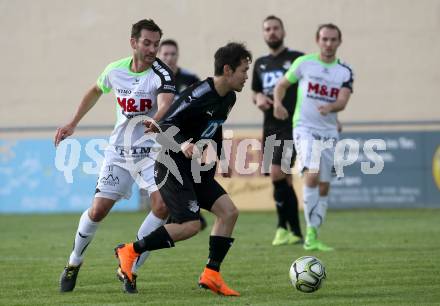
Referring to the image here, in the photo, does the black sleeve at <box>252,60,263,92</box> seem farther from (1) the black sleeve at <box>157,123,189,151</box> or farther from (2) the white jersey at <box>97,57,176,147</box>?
(1) the black sleeve at <box>157,123,189,151</box>

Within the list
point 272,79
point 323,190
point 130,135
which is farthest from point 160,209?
point 272,79

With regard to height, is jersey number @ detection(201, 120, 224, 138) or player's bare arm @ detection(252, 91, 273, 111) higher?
jersey number @ detection(201, 120, 224, 138)

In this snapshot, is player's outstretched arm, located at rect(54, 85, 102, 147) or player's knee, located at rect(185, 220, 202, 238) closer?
player's knee, located at rect(185, 220, 202, 238)

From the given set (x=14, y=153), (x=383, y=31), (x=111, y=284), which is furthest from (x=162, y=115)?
(x=383, y=31)

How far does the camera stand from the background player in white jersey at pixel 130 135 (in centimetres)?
835

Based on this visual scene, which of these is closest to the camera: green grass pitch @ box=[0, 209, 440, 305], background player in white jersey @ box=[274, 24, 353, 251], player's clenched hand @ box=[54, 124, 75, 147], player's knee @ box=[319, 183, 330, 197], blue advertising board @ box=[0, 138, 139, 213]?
green grass pitch @ box=[0, 209, 440, 305]

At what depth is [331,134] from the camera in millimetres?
12203

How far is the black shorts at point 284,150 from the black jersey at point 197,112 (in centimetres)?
509

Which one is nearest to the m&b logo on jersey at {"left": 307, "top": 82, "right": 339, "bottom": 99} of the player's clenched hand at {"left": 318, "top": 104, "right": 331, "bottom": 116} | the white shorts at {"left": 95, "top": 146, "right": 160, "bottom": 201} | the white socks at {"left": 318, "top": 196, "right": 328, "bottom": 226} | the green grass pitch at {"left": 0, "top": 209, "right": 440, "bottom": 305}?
the player's clenched hand at {"left": 318, "top": 104, "right": 331, "bottom": 116}

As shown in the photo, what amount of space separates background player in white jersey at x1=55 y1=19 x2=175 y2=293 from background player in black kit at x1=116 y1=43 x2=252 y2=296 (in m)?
0.44

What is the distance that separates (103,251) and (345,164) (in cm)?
721

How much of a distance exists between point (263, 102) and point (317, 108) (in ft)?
→ 3.58

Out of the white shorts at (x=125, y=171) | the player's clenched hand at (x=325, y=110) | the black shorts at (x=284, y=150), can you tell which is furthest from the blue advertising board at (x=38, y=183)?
the white shorts at (x=125, y=171)

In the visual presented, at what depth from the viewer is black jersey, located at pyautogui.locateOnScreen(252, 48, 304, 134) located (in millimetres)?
13234
